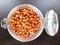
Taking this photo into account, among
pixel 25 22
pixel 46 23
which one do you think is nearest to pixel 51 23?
pixel 46 23

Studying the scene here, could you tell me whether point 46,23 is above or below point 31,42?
above

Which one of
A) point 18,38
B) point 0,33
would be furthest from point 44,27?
point 0,33

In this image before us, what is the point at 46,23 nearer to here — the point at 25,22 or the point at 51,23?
the point at 51,23

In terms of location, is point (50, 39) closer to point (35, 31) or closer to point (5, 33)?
point (35, 31)
